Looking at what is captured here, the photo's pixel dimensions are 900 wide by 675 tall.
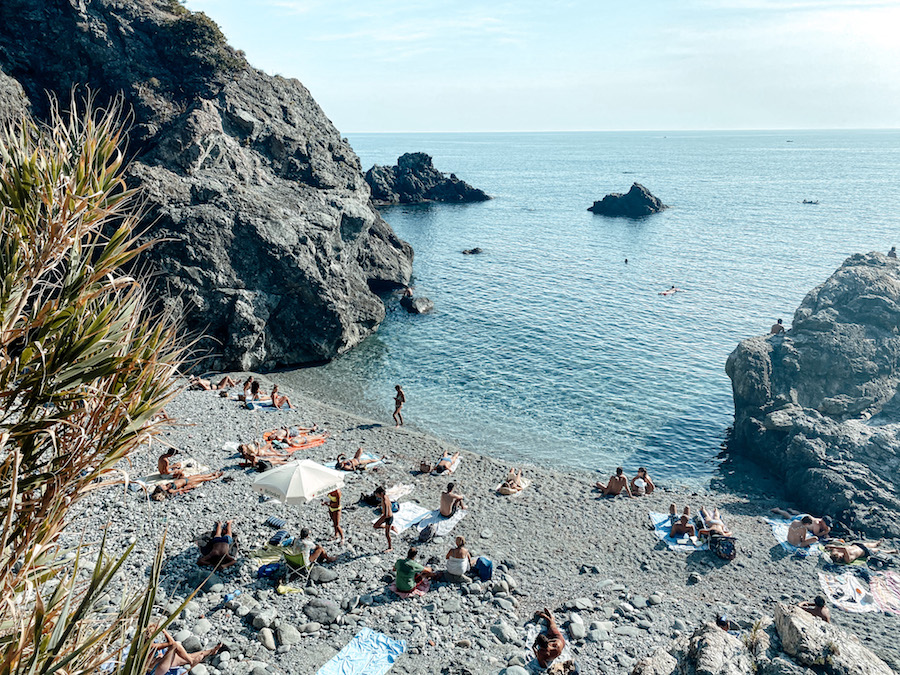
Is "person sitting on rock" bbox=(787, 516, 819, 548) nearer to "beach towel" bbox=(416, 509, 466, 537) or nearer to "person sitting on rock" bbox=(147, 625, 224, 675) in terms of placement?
"beach towel" bbox=(416, 509, 466, 537)

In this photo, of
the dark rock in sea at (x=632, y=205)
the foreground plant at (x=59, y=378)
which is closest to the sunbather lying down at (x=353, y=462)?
the foreground plant at (x=59, y=378)

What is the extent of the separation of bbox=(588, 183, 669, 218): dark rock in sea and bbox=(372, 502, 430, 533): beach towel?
86.0 metres

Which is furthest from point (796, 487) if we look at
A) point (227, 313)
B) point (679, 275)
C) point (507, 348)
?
point (679, 275)

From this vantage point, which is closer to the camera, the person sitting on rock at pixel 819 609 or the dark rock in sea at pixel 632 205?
the person sitting on rock at pixel 819 609

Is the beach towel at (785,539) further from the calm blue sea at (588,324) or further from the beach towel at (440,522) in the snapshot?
the beach towel at (440,522)

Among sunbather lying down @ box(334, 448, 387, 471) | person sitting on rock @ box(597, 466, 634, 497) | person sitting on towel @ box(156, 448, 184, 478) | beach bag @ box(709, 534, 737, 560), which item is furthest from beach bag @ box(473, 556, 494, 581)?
person sitting on towel @ box(156, 448, 184, 478)

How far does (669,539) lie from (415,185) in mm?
97092

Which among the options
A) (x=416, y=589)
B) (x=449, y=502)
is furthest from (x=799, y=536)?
(x=416, y=589)

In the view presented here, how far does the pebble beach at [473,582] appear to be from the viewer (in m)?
12.7

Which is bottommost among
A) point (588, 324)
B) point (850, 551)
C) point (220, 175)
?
point (850, 551)

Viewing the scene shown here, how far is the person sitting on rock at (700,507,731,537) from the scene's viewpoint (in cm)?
1831

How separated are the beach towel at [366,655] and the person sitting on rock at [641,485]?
12.3 metres

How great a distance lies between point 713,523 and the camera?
61.5ft

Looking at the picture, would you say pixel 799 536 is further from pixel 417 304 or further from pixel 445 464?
pixel 417 304
